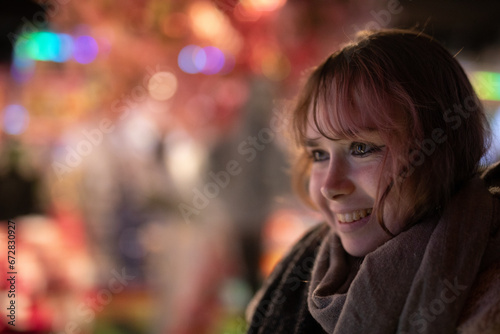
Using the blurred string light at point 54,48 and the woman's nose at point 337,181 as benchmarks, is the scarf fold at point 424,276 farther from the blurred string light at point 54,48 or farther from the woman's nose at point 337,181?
the blurred string light at point 54,48

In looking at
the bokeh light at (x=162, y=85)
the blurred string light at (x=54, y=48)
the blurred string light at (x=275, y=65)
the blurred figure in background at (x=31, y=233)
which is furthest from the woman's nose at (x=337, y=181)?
the blurred string light at (x=54, y=48)

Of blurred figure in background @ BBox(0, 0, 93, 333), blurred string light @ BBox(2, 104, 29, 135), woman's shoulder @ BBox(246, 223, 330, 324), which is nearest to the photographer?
woman's shoulder @ BBox(246, 223, 330, 324)

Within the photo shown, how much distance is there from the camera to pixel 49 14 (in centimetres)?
200

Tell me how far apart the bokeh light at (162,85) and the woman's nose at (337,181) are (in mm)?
1521

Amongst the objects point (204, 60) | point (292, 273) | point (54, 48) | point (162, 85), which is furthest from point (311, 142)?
point (54, 48)

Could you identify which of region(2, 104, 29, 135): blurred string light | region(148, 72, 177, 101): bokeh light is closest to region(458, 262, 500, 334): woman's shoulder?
region(148, 72, 177, 101): bokeh light

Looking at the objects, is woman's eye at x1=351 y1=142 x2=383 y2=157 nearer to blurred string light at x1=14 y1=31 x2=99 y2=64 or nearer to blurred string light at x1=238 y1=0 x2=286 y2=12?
blurred string light at x1=238 y1=0 x2=286 y2=12

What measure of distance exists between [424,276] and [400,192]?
0.45 feet

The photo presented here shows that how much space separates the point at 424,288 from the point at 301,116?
385 mm

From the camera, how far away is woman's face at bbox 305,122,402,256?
2.34 feet

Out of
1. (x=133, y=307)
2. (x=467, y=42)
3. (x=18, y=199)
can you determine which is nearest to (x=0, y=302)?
(x=133, y=307)

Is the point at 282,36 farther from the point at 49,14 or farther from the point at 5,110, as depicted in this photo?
the point at 5,110

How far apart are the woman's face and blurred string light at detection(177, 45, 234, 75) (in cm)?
131

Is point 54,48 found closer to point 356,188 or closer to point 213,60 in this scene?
point 213,60
